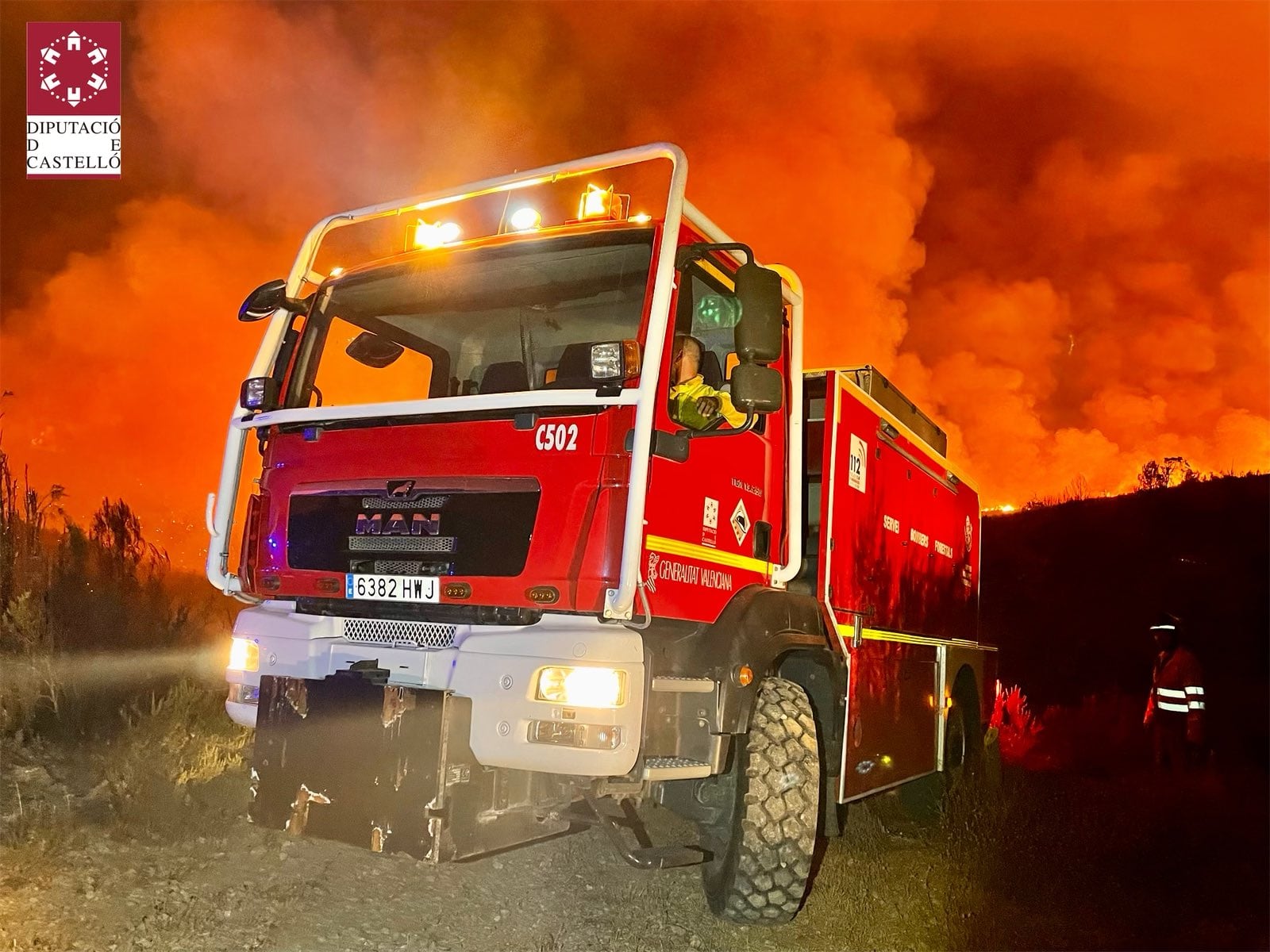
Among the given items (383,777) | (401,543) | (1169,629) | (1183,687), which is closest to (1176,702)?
(1183,687)

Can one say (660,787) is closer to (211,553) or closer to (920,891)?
(920,891)

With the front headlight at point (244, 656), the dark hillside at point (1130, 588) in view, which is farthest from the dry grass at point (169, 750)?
the dark hillside at point (1130, 588)

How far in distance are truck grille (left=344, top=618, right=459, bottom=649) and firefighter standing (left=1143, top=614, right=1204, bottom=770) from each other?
27.9 feet

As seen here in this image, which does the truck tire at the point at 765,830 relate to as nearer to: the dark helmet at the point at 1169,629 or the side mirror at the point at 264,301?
the side mirror at the point at 264,301

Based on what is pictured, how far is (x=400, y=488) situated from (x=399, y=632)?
1.85ft

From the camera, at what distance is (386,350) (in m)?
4.72

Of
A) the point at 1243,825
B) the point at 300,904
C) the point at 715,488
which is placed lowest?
the point at 1243,825

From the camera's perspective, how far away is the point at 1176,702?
984 centimetres

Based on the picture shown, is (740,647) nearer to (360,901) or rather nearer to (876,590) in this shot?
(876,590)

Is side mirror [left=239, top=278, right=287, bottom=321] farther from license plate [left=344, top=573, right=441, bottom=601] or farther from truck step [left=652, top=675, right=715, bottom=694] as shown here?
truck step [left=652, top=675, right=715, bottom=694]

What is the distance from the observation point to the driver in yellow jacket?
3881 millimetres

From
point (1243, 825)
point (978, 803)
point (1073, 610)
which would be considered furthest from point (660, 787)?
point (1073, 610)

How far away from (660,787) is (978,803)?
3.28 metres

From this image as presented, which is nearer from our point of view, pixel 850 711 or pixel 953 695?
pixel 850 711
